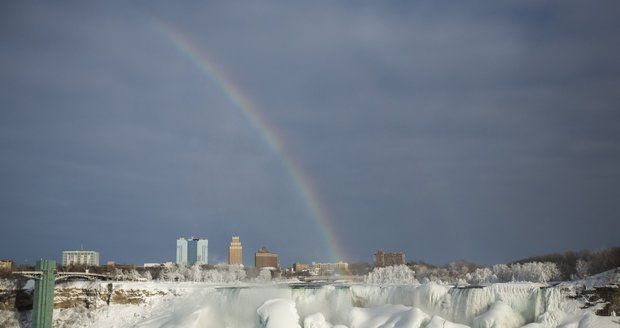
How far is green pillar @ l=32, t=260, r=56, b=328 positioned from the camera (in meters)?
64.0

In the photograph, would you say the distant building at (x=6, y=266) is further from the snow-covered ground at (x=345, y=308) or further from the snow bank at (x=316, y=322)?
the snow bank at (x=316, y=322)

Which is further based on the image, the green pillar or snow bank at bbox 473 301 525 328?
the green pillar

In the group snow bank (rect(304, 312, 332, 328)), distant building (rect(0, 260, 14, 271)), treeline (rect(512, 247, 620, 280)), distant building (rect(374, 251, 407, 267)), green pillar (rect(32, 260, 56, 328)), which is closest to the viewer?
snow bank (rect(304, 312, 332, 328))

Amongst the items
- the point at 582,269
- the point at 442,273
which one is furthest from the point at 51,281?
the point at 442,273

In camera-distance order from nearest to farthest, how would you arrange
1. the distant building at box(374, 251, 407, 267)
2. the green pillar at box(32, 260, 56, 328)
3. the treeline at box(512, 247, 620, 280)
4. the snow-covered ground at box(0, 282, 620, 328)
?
the snow-covered ground at box(0, 282, 620, 328) → the green pillar at box(32, 260, 56, 328) → the treeline at box(512, 247, 620, 280) → the distant building at box(374, 251, 407, 267)

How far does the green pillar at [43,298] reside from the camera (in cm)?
6400

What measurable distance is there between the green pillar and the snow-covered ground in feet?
8.56

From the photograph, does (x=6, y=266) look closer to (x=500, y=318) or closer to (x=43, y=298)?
(x=43, y=298)

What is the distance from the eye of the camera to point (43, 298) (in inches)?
2549

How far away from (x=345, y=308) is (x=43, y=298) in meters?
28.5

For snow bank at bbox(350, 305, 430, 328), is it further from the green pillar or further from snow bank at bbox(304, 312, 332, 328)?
the green pillar

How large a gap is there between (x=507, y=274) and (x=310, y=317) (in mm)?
50637

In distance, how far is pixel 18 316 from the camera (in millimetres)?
67688

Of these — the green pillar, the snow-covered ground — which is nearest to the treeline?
the snow-covered ground
